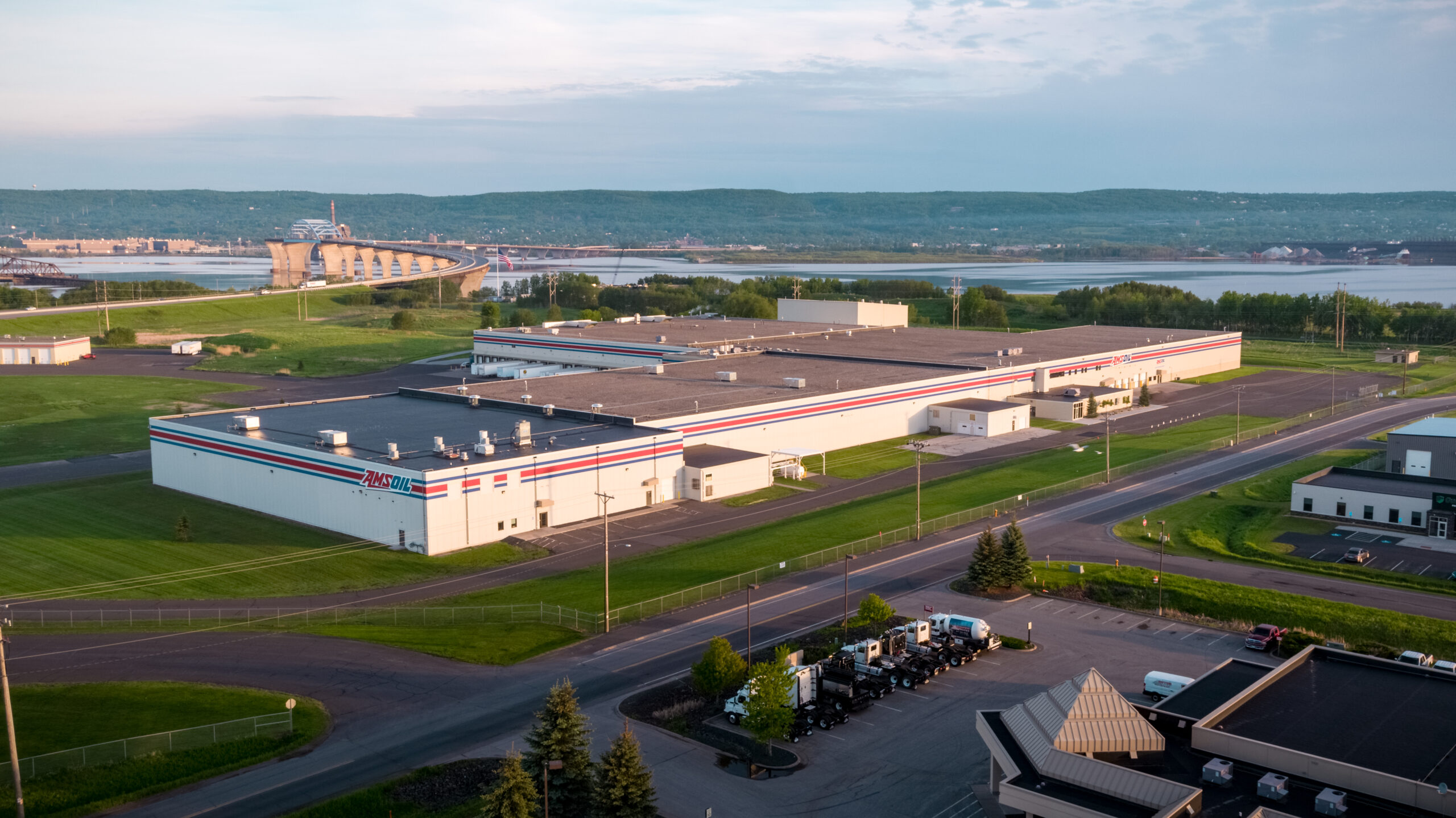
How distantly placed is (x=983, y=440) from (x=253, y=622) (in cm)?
4702

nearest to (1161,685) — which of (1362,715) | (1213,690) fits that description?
(1213,690)

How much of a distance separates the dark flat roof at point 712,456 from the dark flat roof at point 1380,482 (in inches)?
1074

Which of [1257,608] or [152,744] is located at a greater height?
[1257,608]

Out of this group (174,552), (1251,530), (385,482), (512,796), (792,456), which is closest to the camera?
(512,796)

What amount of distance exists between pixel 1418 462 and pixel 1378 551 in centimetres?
1326

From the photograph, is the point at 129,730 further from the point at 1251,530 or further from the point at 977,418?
the point at 977,418

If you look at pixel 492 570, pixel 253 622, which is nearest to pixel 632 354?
pixel 492 570

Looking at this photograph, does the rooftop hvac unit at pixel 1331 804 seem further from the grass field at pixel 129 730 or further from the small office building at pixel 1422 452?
the small office building at pixel 1422 452

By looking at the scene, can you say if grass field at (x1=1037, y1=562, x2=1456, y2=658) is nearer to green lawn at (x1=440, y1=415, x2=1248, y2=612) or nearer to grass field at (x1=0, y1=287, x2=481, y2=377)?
green lawn at (x1=440, y1=415, x2=1248, y2=612)

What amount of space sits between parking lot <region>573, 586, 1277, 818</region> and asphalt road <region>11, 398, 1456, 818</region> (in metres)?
3.17

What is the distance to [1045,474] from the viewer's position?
61438 millimetres

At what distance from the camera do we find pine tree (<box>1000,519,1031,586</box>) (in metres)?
41.9

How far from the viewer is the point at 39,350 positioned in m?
108

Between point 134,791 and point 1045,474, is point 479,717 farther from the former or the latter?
point 1045,474
